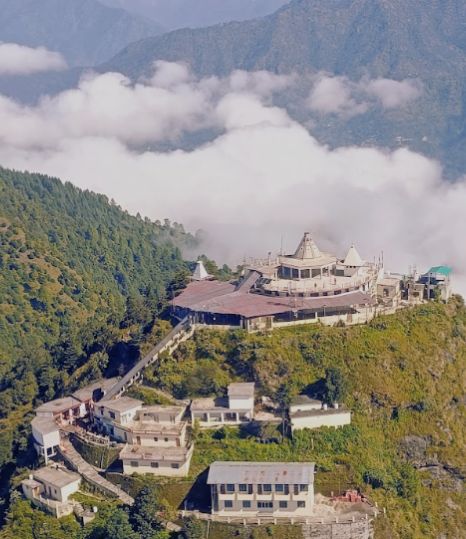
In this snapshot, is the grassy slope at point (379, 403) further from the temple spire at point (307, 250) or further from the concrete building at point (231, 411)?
the temple spire at point (307, 250)

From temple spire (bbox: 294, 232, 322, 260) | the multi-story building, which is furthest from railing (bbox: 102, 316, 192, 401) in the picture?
temple spire (bbox: 294, 232, 322, 260)

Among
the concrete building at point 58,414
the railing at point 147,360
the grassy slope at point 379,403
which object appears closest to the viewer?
the grassy slope at point 379,403

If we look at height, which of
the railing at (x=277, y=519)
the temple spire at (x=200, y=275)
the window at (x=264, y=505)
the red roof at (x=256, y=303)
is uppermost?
the temple spire at (x=200, y=275)

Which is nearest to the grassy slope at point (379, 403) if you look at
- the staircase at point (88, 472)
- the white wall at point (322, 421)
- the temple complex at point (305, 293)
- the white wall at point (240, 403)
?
the white wall at point (322, 421)

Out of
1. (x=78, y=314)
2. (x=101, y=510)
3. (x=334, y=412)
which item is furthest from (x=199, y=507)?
(x=78, y=314)

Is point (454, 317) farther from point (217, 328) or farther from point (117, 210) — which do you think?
point (117, 210)

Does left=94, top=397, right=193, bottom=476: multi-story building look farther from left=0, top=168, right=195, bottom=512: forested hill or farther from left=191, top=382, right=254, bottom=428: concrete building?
left=0, top=168, right=195, bottom=512: forested hill

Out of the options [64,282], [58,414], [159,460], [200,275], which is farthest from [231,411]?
[64,282]

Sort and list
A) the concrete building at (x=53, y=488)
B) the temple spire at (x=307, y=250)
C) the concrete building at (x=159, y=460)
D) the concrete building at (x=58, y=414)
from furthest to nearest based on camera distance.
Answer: the temple spire at (x=307, y=250) → the concrete building at (x=58, y=414) → the concrete building at (x=53, y=488) → the concrete building at (x=159, y=460)
